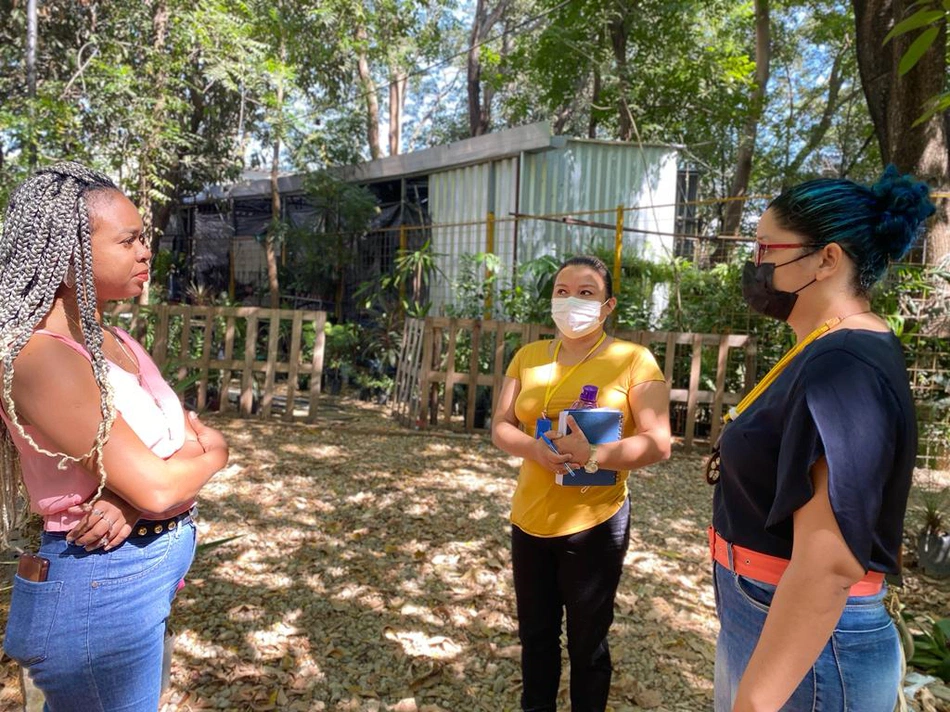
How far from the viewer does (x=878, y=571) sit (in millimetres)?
1218

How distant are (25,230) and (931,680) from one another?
361 centimetres

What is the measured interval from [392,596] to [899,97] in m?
5.56

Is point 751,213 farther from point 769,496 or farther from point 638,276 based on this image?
point 769,496

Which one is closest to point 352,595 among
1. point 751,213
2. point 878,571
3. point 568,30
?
point 878,571

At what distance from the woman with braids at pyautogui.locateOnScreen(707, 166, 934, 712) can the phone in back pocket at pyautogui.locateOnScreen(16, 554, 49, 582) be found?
1419 millimetres

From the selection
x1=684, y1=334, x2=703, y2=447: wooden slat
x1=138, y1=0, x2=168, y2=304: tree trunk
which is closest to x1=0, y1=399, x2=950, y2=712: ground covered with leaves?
x1=684, y1=334, x2=703, y2=447: wooden slat

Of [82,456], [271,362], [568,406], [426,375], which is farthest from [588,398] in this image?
[271,362]

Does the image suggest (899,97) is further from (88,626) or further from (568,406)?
(88,626)

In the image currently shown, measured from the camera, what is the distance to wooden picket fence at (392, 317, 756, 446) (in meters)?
6.96

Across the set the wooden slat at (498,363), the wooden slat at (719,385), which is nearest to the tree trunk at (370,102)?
the wooden slat at (498,363)

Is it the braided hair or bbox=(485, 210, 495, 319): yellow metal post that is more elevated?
bbox=(485, 210, 495, 319): yellow metal post

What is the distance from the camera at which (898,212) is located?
133 cm

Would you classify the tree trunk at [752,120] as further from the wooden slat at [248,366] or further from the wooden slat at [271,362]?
the wooden slat at [248,366]

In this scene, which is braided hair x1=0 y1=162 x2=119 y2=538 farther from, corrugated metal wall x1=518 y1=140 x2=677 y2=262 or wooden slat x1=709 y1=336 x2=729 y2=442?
corrugated metal wall x1=518 y1=140 x2=677 y2=262
